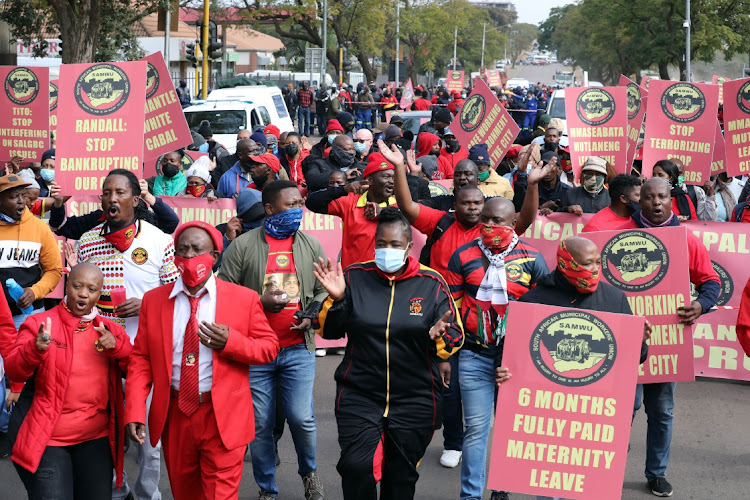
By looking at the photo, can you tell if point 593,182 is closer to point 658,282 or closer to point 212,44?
point 658,282

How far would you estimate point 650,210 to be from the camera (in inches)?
267

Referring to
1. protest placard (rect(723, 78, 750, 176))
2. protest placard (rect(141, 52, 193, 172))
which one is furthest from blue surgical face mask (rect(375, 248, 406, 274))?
protest placard (rect(723, 78, 750, 176))

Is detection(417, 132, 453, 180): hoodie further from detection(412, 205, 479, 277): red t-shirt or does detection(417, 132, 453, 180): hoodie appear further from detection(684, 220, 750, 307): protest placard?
detection(412, 205, 479, 277): red t-shirt

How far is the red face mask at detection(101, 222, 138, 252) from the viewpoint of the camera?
20.1 ft

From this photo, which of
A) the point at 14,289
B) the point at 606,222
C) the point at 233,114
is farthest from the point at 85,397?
the point at 233,114

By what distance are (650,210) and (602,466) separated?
2.13 m

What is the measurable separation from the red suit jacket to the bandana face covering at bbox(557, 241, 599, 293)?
1.57 meters

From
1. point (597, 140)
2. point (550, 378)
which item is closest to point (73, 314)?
point (550, 378)

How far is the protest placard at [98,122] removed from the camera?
7.96 meters

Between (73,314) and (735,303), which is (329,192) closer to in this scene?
(73,314)

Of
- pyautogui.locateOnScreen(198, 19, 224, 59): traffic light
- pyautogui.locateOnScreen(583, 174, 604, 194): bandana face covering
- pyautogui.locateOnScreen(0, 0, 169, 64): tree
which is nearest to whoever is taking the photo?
pyautogui.locateOnScreen(583, 174, 604, 194): bandana face covering

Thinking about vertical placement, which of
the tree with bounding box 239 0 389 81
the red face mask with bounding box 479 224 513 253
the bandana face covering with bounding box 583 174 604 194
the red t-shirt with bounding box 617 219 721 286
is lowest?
the red t-shirt with bounding box 617 219 721 286

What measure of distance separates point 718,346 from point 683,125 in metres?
2.47

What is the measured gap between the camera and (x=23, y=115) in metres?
10.0
